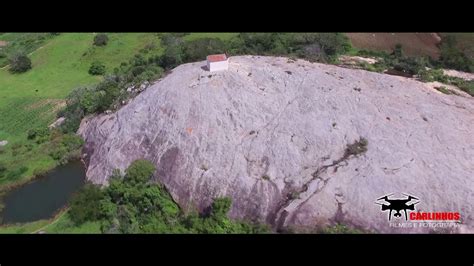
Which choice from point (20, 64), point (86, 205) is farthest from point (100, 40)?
point (86, 205)

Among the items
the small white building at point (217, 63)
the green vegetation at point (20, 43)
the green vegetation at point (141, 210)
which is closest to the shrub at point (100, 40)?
the green vegetation at point (20, 43)

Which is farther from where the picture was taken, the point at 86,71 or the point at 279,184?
the point at 86,71

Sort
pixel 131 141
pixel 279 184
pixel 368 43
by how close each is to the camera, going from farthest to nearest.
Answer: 1. pixel 368 43
2. pixel 131 141
3. pixel 279 184

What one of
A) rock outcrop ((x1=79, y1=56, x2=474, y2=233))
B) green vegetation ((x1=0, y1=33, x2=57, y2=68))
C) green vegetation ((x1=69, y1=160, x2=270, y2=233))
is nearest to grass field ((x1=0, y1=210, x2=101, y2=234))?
green vegetation ((x1=69, y1=160, x2=270, y2=233))

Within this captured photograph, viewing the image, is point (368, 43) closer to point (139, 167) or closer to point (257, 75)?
point (257, 75)

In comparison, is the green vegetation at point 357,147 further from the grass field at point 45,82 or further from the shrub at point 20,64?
the shrub at point 20,64

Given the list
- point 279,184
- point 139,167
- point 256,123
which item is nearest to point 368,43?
point 256,123

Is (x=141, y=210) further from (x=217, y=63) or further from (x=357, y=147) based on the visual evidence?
(x=357, y=147)

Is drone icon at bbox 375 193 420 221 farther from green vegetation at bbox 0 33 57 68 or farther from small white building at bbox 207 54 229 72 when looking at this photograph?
green vegetation at bbox 0 33 57 68
